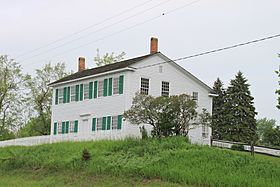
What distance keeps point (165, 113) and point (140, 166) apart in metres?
8.34

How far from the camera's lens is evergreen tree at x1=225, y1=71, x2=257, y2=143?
5534 cm

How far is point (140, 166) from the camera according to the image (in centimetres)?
2238

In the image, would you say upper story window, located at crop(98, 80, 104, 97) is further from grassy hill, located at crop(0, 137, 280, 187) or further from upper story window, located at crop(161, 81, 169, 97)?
grassy hill, located at crop(0, 137, 280, 187)

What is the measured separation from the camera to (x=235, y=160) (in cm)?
2122

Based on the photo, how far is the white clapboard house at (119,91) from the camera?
121 feet

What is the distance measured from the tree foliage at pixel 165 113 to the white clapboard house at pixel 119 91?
167 inches

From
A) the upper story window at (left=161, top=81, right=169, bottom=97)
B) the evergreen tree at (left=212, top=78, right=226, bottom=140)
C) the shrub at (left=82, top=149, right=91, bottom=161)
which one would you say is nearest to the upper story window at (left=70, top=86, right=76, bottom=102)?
the upper story window at (left=161, top=81, right=169, bottom=97)

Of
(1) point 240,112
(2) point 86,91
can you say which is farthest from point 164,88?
(1) point 240,112

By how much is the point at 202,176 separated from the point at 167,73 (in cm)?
1990

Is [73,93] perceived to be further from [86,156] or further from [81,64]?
[86,156]

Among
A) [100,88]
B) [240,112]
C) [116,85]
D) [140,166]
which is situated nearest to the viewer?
[140,166]

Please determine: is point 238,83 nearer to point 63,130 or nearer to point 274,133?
point 274,133

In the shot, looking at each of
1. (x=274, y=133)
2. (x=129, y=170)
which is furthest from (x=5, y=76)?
(x=129, y=170)

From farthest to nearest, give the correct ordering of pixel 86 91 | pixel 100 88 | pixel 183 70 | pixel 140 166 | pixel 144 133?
pixel 86 91 → pixel 183 70 → pixel 100 88 → pixel 144 133 → pixel 140 166
